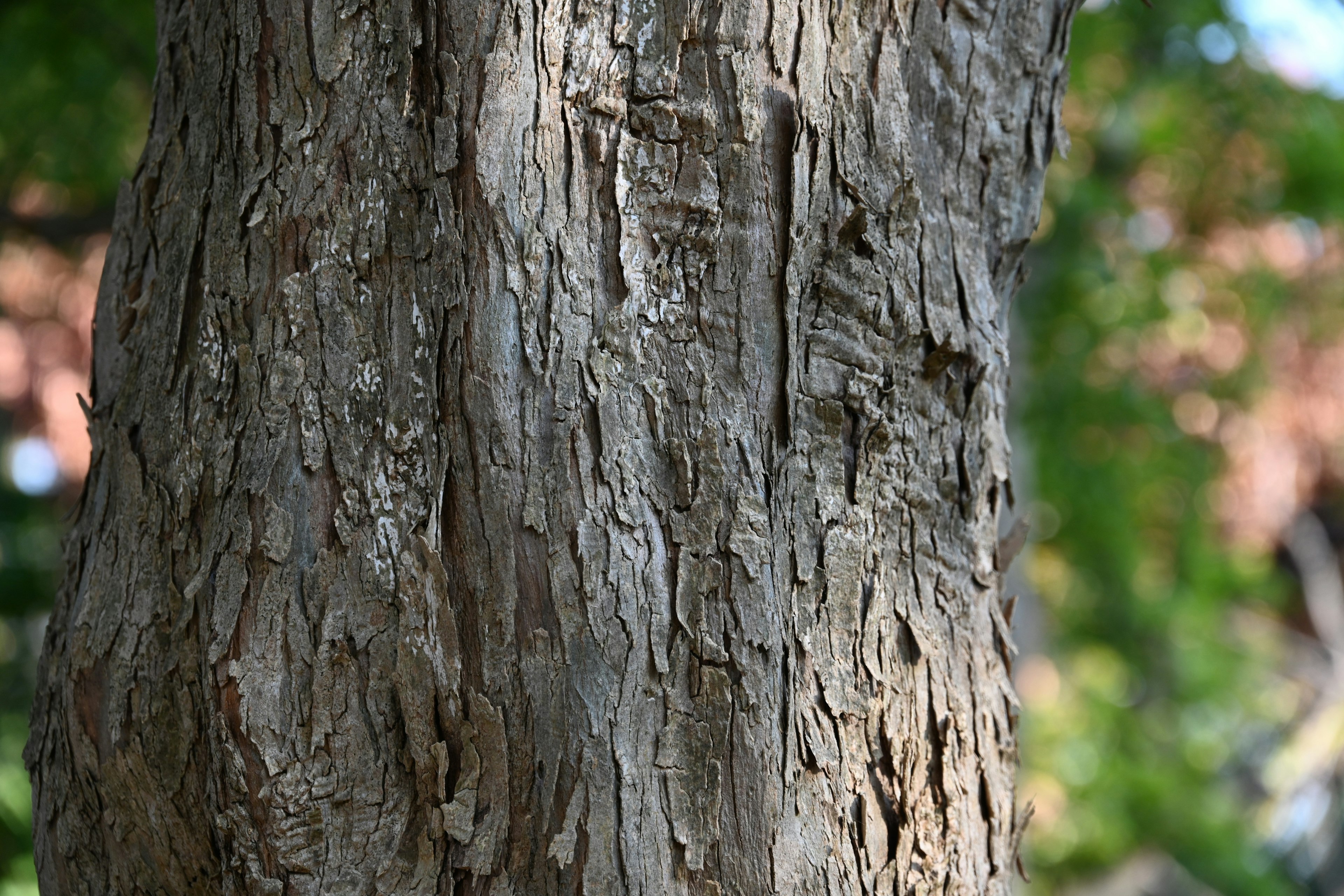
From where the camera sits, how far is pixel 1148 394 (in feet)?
18.4

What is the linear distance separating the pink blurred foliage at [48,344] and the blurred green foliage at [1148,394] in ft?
16.4

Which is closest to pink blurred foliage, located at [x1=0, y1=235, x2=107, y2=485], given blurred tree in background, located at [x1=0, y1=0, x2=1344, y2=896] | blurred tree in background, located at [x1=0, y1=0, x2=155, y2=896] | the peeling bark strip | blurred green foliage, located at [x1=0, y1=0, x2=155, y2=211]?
blurred tree in background, located at [x1=0, y1=0, x2=1344, y2=896]

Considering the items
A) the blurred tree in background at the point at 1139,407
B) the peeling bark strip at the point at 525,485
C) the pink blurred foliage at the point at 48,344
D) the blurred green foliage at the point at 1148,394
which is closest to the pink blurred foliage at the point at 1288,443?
the blurred tree in background at the point at 1139,407

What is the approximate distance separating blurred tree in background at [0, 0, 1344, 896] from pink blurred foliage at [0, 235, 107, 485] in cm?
3

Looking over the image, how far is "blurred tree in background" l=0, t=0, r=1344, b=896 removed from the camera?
12.1 feet

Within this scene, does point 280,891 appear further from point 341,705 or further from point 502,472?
point 502,472

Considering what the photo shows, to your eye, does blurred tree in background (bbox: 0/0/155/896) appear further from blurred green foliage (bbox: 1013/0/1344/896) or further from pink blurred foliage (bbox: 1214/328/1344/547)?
pink blurred foliage (bbox: 1214/328/1344/547)

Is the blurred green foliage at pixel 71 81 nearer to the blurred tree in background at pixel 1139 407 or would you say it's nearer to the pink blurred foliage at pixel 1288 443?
the blurred tree in background at pixel 1139 407

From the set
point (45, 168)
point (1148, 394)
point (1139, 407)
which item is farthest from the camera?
point (1148, 394)

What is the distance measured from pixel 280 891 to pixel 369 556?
0.37 metres

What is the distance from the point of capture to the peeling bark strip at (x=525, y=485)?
1.04 meters

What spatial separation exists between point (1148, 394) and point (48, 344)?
6968mm

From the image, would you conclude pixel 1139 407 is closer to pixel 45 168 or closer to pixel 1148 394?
pixel 1148 394

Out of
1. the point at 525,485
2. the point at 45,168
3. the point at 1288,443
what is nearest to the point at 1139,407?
the point at 1288,443
